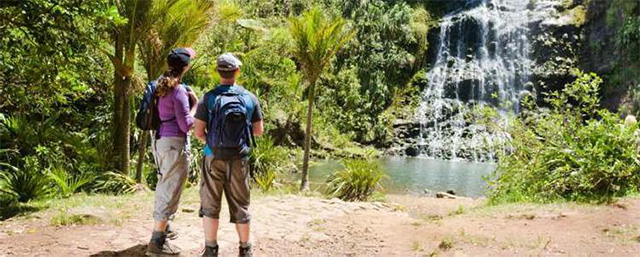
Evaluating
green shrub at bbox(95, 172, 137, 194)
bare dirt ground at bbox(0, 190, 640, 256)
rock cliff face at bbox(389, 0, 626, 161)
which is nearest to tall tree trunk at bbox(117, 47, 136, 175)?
green shrub at bbox(95, 172, 137, 194)

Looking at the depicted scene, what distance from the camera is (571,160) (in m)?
7.17

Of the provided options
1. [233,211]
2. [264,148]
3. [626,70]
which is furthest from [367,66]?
[233,211]

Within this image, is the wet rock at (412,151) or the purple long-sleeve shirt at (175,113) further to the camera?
the wet rock at (412,151)

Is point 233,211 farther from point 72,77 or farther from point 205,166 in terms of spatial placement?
point 72,77

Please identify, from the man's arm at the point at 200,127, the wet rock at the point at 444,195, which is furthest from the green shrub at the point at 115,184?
the wet rock at the point at 444,195

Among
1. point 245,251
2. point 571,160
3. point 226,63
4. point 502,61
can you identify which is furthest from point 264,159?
point 502,61

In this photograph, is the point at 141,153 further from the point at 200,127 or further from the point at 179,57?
the point at 200,127

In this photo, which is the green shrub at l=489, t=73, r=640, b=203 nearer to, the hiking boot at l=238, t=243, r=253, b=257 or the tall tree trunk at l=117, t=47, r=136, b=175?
the hiking boot at l=238, t=243, r=253, b=257

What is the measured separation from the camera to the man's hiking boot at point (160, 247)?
3.80 m

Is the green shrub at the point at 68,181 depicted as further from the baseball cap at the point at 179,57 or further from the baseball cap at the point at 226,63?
the baseball cap at the point at 226,63

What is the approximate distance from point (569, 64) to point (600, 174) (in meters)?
19.6

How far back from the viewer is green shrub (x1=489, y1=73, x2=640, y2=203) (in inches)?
269

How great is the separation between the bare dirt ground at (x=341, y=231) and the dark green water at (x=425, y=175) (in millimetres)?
5656

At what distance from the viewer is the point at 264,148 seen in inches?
419
